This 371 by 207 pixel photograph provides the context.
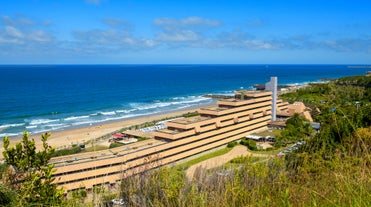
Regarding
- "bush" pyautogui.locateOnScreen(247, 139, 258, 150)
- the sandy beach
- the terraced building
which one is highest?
the terraced building

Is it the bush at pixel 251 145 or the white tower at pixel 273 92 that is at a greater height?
the white tower at pixel 273 92

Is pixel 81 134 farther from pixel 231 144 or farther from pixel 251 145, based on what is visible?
pixel 251 145

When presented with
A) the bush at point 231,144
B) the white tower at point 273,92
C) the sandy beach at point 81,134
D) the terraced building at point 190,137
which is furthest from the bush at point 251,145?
the sandy beach at point 81,134

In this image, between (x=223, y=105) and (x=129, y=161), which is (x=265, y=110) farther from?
(x=129, y=161)

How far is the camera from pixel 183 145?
96.2 ft

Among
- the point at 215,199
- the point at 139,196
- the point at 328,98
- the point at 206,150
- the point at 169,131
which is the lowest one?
the point at 206,150

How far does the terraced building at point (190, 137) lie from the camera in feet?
68.1

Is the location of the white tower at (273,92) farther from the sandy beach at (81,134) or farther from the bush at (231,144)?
the sandy beach at (81,134)

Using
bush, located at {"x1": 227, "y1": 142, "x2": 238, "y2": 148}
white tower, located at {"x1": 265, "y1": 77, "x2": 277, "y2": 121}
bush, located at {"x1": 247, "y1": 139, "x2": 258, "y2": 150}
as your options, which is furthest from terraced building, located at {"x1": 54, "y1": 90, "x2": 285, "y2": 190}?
bush, located at {"x1": 247, "y1": 139, "x2": 258, "y2": 150}

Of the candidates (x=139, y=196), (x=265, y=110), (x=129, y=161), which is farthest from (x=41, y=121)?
(x=139, y=196)

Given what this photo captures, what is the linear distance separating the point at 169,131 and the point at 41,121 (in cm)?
2928

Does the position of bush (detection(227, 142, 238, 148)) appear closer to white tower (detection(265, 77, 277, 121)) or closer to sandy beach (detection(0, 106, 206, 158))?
white tower (detection(265, 77, 277, 121))

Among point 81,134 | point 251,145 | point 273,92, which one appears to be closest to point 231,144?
point 251,145

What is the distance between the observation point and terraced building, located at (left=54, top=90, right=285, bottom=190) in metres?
20.8
